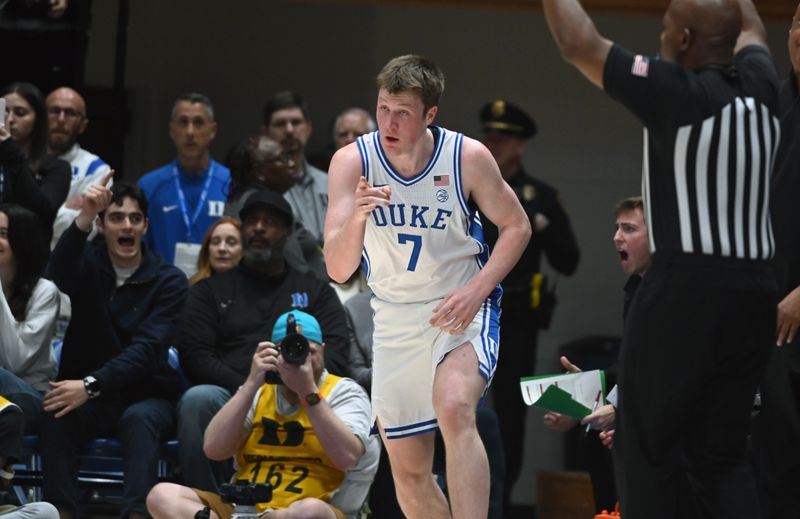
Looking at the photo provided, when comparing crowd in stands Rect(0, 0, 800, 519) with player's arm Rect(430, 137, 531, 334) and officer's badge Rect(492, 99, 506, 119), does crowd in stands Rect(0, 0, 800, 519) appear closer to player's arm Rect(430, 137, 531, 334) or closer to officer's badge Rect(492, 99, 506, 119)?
officer's badge Rect(492, 99, 506, 119)

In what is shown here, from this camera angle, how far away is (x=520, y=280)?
8227mm

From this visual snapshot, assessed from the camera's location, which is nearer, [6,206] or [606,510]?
[606,510]

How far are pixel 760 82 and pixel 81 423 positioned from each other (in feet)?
13.4

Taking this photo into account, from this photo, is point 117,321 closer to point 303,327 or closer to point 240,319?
point 240,319

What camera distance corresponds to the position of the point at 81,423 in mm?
6598

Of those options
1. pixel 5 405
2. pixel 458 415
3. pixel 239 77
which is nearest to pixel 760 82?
pixel 458 415

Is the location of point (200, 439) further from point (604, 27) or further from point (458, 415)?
point (604, 27)

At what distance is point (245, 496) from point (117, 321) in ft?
5.70

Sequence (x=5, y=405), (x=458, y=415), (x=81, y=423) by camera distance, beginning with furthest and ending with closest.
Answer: (x=81, y=423)
(x=5, y=405)
(x=458, y=415)

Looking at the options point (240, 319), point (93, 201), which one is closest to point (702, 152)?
point (240, 319)

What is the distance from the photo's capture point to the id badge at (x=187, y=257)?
25.4 ft

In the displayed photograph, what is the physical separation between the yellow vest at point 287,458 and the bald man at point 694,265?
96.3 inches

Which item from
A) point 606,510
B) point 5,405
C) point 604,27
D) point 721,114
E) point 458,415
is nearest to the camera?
point 721,114

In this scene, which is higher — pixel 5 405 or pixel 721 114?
pixel 721 114
